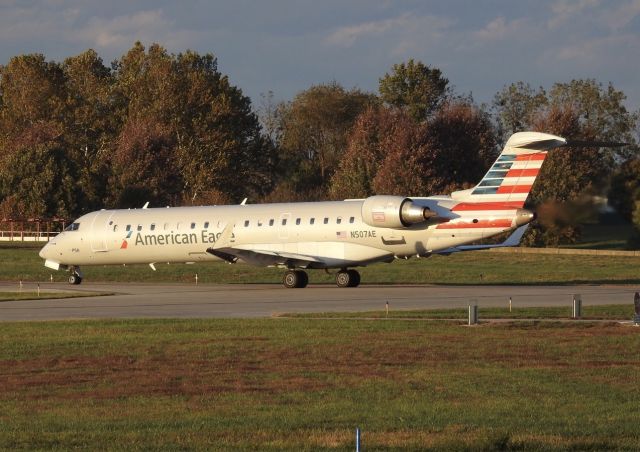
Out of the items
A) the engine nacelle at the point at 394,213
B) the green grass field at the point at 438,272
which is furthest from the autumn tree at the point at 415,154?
the engine nacelle at the point at 394,213

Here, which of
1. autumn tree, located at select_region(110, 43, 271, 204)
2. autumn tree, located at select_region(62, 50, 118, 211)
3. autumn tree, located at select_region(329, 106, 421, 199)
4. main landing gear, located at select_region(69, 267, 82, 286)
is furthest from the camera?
autumn tree, located at select_region(62, 50, 118, 211)

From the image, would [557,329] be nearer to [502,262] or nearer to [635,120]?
[502,262]

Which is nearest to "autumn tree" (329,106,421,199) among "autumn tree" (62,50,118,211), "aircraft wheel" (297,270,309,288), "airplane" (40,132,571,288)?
"autumn tree" (62,50,118,211)

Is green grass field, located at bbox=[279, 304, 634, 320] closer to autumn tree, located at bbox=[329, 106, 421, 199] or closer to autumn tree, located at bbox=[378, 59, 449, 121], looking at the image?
autumn tree, located at bbox=[329, 106, 421, 199]

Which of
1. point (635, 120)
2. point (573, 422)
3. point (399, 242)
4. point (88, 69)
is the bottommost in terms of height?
point (573, 422)

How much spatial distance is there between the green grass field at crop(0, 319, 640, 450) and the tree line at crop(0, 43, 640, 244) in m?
32.5

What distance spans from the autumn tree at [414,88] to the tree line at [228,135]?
11cm

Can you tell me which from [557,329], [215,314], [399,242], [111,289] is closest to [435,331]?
[557,329]

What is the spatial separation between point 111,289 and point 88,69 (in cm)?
8341

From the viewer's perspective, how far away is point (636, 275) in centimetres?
4675

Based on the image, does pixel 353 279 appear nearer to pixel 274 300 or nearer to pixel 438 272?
pixel 274 300

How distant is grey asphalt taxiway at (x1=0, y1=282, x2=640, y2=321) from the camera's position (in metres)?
32.0

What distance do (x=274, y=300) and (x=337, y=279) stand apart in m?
6.52

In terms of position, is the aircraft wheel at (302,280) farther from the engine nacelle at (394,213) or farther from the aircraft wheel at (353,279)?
the engine nacelle at (394,213)
